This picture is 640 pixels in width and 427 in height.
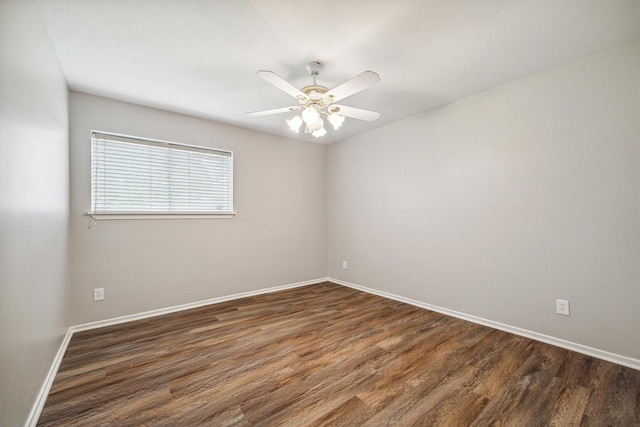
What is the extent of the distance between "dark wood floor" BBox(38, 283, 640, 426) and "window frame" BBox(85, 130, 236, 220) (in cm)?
115

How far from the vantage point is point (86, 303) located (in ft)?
8.58

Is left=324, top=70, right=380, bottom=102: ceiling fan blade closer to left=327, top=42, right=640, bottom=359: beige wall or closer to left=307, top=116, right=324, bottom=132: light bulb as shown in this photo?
left=307, top=116, right=324, bottom=132: light bulb

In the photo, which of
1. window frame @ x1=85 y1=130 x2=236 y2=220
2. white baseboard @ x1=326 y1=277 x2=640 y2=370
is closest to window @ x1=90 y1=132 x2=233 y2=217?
window frame @ x1=85 y1=130 x2=236 y2=220

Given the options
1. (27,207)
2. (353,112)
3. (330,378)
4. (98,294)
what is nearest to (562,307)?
(330,378)

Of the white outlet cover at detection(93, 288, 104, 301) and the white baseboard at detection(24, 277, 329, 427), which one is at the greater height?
the white outlet cover at detection(93, 288, 104, 301)

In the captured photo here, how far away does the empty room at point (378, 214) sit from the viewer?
1517 millimetres

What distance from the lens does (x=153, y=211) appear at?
2998mm

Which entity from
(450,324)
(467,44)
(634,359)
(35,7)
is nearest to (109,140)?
(35,7)

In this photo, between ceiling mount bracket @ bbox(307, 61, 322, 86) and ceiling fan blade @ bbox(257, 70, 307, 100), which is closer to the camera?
ceiling fan blade @ bbox(257, 70, 307, 100)

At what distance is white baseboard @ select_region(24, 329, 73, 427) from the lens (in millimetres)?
1384

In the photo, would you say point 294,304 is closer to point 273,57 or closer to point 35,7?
point 273,57

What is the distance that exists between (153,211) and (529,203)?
3862 millimetres

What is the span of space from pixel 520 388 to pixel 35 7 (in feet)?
12.2

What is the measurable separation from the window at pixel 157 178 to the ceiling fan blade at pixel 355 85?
212 centimetres
